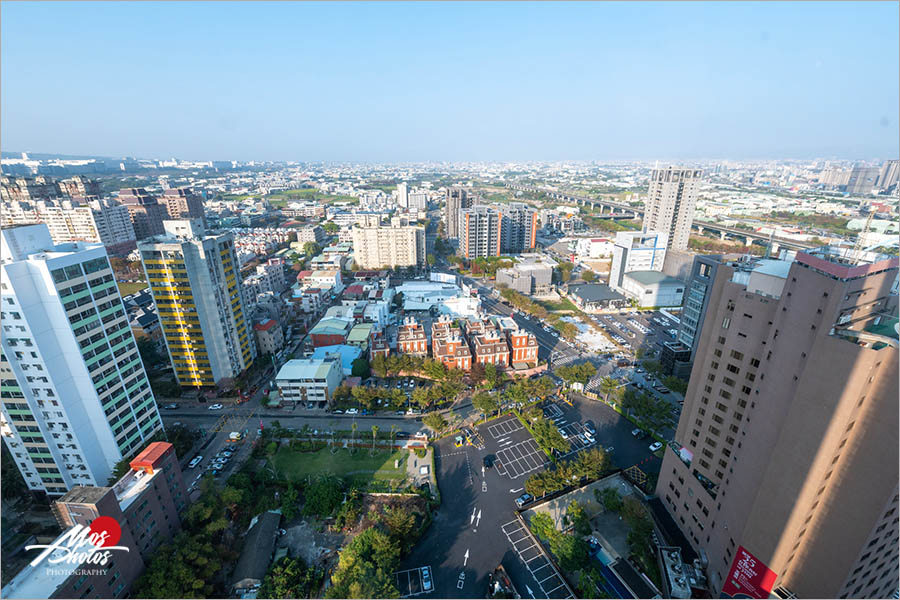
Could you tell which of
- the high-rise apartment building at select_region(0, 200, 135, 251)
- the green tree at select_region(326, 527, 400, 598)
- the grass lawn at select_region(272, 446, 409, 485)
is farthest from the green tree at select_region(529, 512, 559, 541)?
the high-rise apartment building at select_region(0, 200, 135, 251)

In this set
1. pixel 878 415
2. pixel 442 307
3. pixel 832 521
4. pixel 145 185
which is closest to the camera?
pixel 878 415

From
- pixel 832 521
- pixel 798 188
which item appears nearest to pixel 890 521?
pixel 832 521

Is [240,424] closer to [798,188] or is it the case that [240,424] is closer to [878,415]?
[878,415]

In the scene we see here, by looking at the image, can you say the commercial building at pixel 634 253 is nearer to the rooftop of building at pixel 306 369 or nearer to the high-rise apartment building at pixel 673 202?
the high-rise apartment building at pixel 673 202

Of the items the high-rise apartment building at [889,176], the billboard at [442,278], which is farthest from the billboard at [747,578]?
the high-rise apartment building at [889,176]

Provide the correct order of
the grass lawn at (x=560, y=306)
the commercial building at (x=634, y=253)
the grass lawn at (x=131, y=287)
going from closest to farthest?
the grass lawn at (x=560, y=306) → the commercial building at (x=634, y=253) → the grass lawn at (x=131, y=287)

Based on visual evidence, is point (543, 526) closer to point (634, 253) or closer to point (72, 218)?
point (634, 253)

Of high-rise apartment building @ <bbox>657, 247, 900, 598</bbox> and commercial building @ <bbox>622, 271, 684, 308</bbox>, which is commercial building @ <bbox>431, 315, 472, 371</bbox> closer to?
high-rise apartment building @ <bbox>657, 247, 900, 598</bbox>
